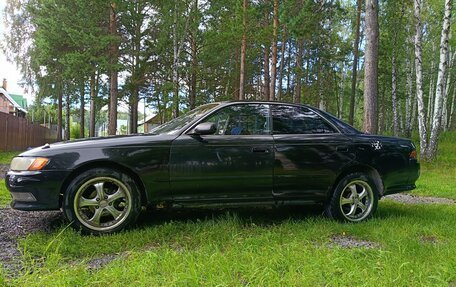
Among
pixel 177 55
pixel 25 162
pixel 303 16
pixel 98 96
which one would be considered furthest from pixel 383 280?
pixel 98 96

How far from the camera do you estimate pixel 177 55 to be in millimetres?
19891

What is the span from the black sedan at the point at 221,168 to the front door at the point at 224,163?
1 centimetres

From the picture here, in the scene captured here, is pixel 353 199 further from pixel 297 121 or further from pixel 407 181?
pixel 297 121

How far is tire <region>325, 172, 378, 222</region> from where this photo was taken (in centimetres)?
475

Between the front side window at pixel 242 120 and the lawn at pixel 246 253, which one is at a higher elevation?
the front side window at pixel 242 120

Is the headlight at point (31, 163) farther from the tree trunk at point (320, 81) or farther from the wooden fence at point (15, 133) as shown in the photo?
the tree trunk at point (320, 81)

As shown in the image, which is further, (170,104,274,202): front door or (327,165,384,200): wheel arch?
(327,165,384,200): wheel arch

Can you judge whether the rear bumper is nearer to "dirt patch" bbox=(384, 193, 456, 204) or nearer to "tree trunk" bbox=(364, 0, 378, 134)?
"dirt patch" bbox=(384, 193, 456, 204)

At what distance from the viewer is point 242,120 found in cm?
464

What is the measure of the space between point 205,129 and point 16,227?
2452 millimetres

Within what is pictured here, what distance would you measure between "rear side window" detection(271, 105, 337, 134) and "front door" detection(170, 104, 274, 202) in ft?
0.77

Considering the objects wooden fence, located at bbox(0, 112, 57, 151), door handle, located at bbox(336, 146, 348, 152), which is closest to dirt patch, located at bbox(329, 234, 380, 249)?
door handle, located at bbox(336, 146, 348, 152)

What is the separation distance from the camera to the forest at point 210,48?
1399 cm

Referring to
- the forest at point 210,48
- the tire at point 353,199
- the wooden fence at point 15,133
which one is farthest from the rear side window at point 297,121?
the wooden fence at point 15,133
